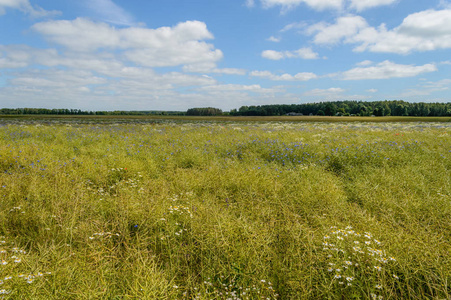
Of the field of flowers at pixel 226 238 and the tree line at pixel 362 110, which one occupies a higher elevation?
the tree line at pixel 362 110

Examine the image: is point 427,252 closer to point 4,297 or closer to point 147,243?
point 147,243

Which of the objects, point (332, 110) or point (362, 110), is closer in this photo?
point (332, 110)

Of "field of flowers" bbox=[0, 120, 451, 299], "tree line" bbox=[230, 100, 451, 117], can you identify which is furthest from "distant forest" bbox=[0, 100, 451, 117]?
"field of flowers" bbox=[0, 120, 451, 299]

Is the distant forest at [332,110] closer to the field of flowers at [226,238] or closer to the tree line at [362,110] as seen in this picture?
the tree line at [362,110]

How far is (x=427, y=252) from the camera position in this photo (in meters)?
2.69

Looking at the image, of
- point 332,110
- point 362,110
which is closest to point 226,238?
point 332,110

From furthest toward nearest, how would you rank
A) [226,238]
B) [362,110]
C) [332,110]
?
[362,110], [332,110], [226,238]

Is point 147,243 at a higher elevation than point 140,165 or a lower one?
lower

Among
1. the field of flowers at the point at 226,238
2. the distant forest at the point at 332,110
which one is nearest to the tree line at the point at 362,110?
the distant forest at the point at 332,110

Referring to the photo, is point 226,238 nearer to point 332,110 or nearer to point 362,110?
point 332,110

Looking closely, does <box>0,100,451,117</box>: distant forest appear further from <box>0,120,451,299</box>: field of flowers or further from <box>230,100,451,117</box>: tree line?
<box>0,120,451,299</box>: field of flowers

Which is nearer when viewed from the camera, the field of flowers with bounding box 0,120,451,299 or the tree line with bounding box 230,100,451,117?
the field of flowers with bounding box 0,120,451,299

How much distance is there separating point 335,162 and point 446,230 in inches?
178

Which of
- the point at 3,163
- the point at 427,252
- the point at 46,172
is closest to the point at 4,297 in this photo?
the point at 427,252
